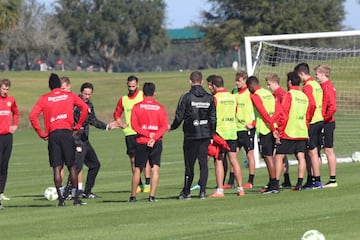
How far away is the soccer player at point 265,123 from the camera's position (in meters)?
17.9

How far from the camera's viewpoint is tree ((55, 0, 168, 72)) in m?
121

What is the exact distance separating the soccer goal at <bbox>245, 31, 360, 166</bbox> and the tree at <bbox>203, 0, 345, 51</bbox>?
53.5m

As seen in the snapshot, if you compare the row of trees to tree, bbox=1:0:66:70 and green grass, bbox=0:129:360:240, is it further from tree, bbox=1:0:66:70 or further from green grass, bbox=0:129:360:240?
green grass, bbox=0:129:360:240

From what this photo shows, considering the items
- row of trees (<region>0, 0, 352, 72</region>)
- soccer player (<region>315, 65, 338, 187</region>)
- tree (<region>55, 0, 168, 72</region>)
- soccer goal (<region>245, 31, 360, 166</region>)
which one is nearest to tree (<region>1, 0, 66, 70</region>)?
row of trees (<region>0, 0, 352, 72</region>)

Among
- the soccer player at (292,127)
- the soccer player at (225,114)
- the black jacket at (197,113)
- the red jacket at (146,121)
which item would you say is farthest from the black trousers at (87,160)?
the soccer player at (292,127)

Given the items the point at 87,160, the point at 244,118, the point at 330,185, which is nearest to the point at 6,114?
the point at 87,160

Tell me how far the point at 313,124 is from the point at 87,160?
408 centimetres

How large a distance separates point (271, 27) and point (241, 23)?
2836 millimetres

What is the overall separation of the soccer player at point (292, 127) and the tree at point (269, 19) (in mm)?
73877

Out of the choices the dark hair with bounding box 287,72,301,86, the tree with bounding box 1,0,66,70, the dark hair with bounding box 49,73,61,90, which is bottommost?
the tree with bounding box 1,0,66,70

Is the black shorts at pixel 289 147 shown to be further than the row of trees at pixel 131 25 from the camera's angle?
No

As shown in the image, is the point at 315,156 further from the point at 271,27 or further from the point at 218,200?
the point at 271,27

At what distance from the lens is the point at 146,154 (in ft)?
55.6

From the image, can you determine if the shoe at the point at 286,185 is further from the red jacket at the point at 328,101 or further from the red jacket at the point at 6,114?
the red jacket at the point at 6,114
